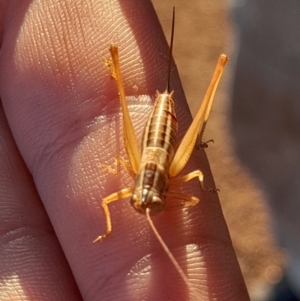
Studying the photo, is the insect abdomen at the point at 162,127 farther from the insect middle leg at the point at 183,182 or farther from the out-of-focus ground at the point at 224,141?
the out-of-focus ground at the point at 224,141

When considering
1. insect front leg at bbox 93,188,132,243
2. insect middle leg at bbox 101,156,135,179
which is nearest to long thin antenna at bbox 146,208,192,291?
insect front leg at bbox 93,188,132,243

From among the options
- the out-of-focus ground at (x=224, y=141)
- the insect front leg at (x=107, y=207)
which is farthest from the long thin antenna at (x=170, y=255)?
the out-of-focus ground at (x=224, y=141)

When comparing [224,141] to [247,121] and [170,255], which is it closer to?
[247,121]

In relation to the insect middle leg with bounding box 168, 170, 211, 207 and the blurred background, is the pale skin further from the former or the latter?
the blurred background

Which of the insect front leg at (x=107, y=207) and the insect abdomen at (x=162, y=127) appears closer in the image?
the insect front leg at (x=107, y=207)

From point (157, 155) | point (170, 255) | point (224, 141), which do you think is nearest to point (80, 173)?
point (157, 155)

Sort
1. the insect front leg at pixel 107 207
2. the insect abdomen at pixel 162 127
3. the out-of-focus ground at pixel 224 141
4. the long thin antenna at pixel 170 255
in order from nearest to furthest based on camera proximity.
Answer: the long thin antenna at pixel 170 255, the insect front leg at pixel 107 207, the insect abdomen at pixel 162 127, the out-of-focus ground at pixel 224 141

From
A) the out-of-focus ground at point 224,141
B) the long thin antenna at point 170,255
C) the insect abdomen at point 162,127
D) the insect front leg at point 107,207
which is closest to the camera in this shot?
the long thin antenna at point 170,255
